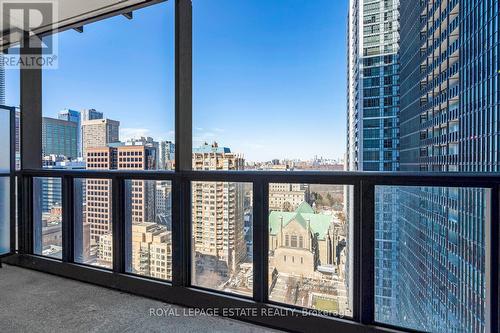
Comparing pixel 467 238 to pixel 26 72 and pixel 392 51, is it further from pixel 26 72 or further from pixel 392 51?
pixel 26 72

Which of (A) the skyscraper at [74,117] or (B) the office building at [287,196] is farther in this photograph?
(A) the skyscraper at [74,117]

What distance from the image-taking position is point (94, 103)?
122 inches

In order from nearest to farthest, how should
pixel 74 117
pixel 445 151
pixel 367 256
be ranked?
pixel 367 256 < pixel 445 151 < pixel 74 117

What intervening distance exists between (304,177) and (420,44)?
204 centimetres

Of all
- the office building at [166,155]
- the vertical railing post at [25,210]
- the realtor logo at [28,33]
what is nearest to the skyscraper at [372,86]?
the office building at [166,155]

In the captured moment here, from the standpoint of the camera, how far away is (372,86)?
242cm

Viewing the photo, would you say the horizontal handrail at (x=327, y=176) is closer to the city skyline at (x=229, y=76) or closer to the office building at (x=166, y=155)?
the office building at (x=166, y=155)

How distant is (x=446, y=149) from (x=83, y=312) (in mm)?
3125

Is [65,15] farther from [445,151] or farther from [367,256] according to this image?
[445,151]

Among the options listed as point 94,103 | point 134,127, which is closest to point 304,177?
point 134,127

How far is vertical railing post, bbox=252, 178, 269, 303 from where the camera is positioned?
1.96 metres

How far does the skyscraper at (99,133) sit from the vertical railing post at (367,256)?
2.43m

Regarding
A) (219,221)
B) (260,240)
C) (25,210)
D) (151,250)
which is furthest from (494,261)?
(25,210)

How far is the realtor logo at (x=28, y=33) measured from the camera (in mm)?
2650
